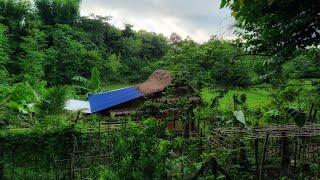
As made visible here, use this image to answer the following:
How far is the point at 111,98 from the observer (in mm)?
17375

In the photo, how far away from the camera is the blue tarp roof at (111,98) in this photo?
16558mm

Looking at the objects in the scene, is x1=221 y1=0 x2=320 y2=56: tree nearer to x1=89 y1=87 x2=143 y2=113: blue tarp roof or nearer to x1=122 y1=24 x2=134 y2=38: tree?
x1=89 y1=87 x2=143 y2=113: blue tarp roof

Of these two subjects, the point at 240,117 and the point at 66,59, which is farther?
the point at 66,59

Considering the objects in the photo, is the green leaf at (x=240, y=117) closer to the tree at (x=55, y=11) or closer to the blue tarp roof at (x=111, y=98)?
the blue tarp roof at (x=111, y=98)

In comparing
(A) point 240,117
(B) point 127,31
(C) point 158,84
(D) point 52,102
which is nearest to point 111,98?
(C) point 158,84

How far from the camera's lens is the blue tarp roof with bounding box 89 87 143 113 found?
54.3 ft

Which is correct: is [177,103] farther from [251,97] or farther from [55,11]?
[55,11]

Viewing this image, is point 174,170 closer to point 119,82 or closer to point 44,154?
point 44,154

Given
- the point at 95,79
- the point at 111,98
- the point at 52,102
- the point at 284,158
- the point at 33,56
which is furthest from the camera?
the point at 33,56

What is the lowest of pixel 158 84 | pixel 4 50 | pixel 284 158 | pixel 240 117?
pixel 284 158

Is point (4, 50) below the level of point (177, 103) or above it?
above

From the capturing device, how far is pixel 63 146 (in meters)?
9.98

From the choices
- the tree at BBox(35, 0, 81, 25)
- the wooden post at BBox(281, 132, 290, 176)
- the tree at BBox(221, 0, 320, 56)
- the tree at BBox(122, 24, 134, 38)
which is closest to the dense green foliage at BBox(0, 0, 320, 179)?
the tree at BBox(221, 0, 320, 56)

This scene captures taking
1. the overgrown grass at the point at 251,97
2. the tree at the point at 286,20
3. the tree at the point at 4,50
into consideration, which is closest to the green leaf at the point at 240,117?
the tree at the point at 286,20
